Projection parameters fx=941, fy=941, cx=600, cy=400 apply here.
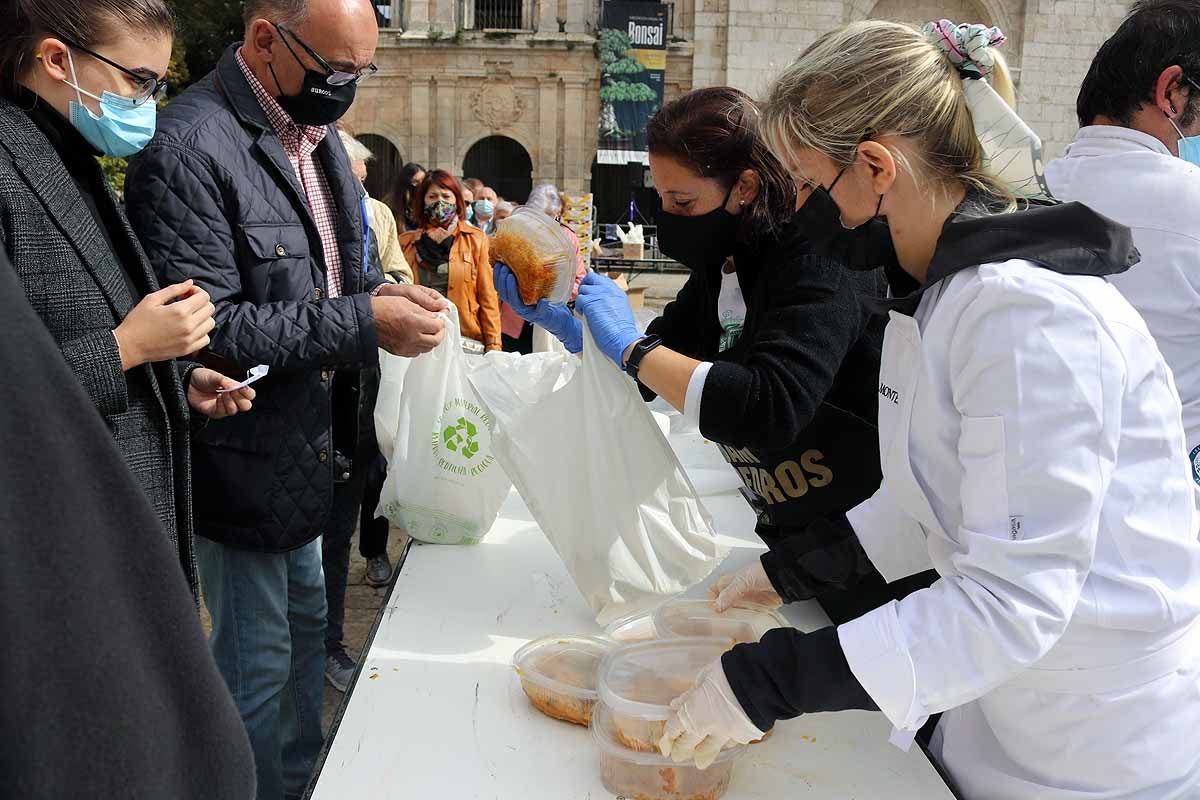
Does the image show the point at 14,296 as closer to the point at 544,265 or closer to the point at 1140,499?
the point at 1140,499

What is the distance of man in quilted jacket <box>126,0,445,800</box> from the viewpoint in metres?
1.81

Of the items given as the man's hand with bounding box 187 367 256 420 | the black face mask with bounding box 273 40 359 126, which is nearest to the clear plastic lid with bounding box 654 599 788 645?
the man's hand with bounding box 187 367 256 420

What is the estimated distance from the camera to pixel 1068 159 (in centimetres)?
224

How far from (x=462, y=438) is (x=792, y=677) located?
1.43 m

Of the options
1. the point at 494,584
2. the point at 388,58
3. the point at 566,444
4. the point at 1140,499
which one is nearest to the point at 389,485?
the point at 494,584

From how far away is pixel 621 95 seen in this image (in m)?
24.1

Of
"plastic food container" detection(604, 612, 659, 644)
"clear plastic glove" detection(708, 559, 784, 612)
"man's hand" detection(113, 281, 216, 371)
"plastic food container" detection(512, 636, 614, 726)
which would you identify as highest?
"man's hand" detection(113, 281, 216, 371)

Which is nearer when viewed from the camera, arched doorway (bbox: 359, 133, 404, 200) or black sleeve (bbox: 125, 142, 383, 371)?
black sleeve (bbox: 125, 142, 383, 371)

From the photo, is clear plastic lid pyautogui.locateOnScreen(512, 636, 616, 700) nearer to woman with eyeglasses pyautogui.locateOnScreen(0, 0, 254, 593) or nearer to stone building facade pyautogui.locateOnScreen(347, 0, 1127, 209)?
woman with eyeglasses pyautogui.locateOnScreen(0, 0, 254, 593)

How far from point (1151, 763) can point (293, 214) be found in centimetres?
175

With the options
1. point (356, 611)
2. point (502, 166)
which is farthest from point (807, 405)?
point (502, 166)

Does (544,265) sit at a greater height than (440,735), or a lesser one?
greater

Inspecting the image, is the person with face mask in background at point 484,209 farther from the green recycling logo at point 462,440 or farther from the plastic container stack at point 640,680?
the plastic container stack at point 640,680

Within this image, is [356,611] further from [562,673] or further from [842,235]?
[842,235]
